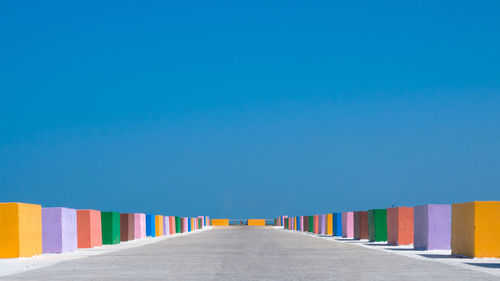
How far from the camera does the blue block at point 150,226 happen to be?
167 feet

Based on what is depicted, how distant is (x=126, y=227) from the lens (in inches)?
1658

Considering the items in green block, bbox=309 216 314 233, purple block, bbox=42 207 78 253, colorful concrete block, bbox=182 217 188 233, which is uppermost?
purple block, bbox=42 207 78 253

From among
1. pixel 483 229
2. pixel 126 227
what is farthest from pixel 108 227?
pixel 483 229

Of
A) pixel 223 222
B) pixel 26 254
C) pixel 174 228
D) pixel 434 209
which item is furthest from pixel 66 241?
pixel 223 222

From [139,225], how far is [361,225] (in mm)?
15144

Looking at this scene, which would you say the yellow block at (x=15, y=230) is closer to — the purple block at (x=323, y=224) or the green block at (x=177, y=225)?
the purple block at (x=323, y=224)

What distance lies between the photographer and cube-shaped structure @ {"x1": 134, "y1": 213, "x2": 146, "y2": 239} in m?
44.9

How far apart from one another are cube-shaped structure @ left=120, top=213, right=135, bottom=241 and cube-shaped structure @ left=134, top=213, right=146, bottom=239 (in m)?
1.53

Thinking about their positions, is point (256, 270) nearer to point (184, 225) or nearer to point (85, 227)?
point (85, 227)

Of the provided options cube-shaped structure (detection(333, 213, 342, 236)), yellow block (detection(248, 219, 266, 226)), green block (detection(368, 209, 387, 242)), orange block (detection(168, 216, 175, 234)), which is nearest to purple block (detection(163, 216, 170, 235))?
orange block (detection(168, 216, 175, 234))

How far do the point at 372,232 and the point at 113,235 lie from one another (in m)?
14.0

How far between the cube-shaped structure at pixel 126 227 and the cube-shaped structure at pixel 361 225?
45.9ft

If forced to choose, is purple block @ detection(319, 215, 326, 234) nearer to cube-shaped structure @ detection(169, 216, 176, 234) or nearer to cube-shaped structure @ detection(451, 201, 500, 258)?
cube-shaped structure @ detection(169, 216, 176, 234)

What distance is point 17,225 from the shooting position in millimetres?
21938
